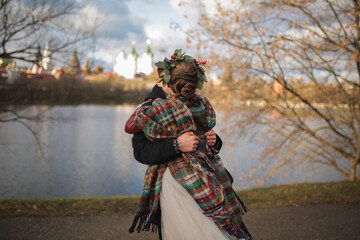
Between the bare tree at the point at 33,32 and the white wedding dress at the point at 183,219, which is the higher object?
the bare tree at the point at 33,32

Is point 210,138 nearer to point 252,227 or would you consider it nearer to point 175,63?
point 175,63

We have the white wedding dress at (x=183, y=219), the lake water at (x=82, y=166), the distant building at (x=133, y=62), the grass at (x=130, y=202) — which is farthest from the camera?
the distant building at (x=133, y=62)

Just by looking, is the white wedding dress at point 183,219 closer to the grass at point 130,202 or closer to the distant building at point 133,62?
the grass at point 130,202

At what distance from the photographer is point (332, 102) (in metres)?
8.34

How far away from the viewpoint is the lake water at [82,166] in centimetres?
1109

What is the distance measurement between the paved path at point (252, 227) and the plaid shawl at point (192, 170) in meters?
2.36

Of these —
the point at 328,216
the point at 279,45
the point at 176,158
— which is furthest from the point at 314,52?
the point at 176,158

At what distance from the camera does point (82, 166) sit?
15023 millimetres

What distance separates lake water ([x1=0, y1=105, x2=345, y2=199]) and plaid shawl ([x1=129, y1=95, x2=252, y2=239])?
6.49m

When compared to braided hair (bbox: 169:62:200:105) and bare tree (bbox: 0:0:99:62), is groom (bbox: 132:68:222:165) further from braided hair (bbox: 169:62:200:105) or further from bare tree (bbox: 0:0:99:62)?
bare tree (bbox: 0:0:99:62)

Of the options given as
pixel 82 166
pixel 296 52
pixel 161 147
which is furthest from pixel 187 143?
pixel 82 166

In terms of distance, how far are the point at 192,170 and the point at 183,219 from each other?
1.07 feet

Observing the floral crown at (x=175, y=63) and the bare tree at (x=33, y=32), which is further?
the bare tree at (x=33, y=32)

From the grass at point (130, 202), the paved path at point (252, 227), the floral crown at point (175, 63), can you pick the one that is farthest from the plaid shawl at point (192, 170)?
the grass at point (130, 202)
